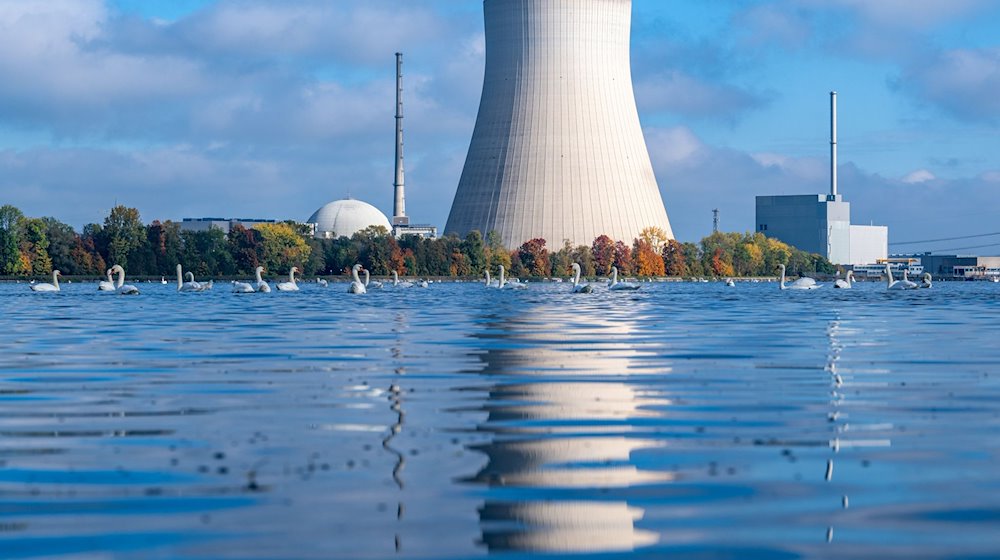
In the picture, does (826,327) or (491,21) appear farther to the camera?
(491,21)

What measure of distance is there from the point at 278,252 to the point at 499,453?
391 feet

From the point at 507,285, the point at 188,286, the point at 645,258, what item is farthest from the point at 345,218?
the point at 188,286

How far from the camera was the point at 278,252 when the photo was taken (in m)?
127

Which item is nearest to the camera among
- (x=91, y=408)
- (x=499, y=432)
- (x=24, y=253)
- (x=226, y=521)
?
(x=226, y=521)

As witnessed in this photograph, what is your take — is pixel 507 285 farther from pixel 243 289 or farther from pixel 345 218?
pixel 345 218

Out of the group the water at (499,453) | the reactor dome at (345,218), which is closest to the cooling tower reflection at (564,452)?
the water at (499,453)

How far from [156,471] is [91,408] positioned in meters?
4.51

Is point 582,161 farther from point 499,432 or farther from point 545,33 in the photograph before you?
A: point 499,432

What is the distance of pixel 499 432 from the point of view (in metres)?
11.4

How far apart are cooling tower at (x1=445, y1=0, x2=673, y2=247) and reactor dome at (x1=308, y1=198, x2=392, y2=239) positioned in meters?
48.9

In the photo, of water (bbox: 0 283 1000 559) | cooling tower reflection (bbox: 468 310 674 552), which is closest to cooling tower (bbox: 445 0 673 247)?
water (bbox: 0 283 1000 559)

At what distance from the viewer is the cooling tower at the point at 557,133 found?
4564 inches

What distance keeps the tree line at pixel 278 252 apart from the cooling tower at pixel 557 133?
7.66 feet

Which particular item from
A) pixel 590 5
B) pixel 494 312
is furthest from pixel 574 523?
pixel 590 5
